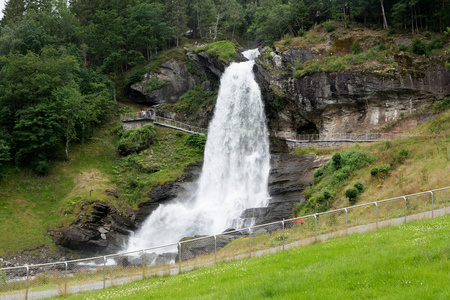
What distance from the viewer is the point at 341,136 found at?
38.9 meters

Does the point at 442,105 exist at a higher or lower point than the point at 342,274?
higher

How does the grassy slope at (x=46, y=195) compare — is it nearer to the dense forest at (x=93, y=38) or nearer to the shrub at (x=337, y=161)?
the dense forest at (x=93, y=38)

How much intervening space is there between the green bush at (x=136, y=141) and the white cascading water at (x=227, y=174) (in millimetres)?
7083

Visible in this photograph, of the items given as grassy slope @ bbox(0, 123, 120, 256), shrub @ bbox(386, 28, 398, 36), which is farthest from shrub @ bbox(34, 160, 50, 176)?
shrub @ bbox(386, 28, 398, 36)

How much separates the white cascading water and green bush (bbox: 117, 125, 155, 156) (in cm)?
708

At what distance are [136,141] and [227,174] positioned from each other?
11.9m

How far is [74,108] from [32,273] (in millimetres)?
30908

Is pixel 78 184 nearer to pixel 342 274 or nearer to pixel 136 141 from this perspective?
pixel 136 141

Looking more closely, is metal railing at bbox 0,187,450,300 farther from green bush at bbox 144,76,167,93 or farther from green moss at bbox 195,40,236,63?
green bush at bbox 144,76,167,93

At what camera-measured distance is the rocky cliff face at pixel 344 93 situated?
120ft

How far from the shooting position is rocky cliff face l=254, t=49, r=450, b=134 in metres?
36.6

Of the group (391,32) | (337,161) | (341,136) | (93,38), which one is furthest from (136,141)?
(391,32)

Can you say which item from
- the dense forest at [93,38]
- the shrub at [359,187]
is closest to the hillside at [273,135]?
the shrub at [359,187]

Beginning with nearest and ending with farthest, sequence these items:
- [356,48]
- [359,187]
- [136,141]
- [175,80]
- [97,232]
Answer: [359,187] → [97,232] → [356,48] → [136,141] → [175,80]
